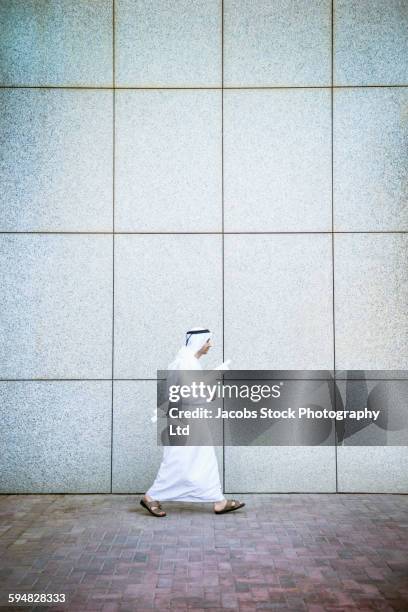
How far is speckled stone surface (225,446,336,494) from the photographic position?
7086 millimetres

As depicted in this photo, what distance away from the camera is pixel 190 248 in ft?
23.7

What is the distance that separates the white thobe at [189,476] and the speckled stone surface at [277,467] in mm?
1064

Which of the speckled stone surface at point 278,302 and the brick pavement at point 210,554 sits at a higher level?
Answer: the speckled stone surface at point 278,302

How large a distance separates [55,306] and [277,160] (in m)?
3.37

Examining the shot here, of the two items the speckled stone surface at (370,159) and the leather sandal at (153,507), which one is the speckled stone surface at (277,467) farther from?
the speckled stone surface at (370,159)

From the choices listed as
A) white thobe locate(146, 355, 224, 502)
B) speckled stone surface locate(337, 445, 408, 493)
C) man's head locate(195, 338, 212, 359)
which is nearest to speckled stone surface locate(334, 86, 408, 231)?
man's head locate(195, 338, 212, 359)

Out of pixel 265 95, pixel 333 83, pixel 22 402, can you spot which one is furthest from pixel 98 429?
pixel 333 83

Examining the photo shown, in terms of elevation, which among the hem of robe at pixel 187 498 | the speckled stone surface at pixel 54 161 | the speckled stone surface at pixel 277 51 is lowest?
the hem of robe at pixel 187 498

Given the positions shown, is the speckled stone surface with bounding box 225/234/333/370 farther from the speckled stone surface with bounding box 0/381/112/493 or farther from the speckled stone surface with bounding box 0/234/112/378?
the speckled stone surface with bounding box 0/381/112/493

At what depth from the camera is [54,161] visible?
726 cm

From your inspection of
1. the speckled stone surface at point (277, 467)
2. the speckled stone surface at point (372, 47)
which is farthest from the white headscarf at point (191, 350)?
the speckled stone surface at point (372, 47)

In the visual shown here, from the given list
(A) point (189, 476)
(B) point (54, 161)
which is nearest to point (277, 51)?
(B) point (54, 161)

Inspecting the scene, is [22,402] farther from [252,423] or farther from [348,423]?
[348,423]

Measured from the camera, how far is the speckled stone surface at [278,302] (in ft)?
23.5
